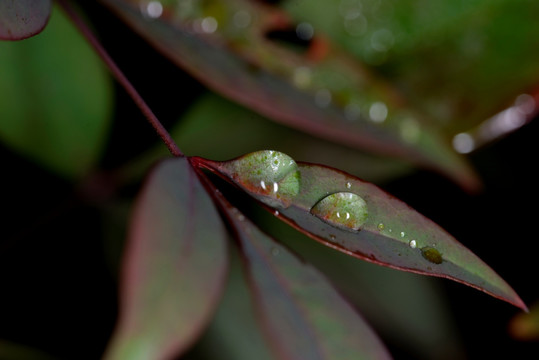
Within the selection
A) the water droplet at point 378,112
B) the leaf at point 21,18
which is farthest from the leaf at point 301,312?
the water droplet at point 378,112

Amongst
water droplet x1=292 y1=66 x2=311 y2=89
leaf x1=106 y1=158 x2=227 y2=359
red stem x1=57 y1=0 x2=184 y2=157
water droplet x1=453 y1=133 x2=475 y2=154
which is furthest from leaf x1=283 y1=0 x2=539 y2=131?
leaf x1=106 y1=158 x2=227 y2=359

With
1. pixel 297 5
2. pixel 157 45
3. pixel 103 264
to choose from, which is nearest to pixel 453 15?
pixel 297 5

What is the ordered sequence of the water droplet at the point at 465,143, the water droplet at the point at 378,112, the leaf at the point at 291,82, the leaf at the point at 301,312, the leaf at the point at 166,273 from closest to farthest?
1. the leaf at the point at 166,273
2. the leaf at the point at 301,312
3. the leaf at the point at 291,82
4. the water droplet at the point at 378,112
5. the water droplet at the point at 465,143

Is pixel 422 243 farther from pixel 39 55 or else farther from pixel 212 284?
pixel 39 55

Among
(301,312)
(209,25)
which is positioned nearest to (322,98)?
(209,25)

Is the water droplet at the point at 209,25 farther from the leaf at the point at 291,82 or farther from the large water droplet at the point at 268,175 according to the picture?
the large water droplet at the point at 268,175

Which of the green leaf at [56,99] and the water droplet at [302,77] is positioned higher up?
the water droplet at [302,77]
